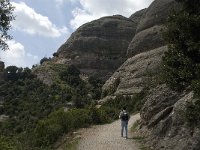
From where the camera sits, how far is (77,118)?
97.3ft

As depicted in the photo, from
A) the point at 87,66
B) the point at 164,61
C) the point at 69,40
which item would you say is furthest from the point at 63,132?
the point at 69,40

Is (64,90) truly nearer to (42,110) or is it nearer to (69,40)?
(42,110)

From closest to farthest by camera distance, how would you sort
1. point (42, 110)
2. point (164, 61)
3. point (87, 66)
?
point (164, 61) → point (42, 110) → point (87, 66)

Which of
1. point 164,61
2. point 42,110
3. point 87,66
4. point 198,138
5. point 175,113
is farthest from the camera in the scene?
point 87,66

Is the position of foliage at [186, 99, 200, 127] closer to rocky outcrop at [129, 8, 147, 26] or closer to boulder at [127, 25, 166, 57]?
boulder at [127, 25, 166, 57]

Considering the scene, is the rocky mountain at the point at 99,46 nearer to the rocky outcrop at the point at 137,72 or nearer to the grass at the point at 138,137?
the rocky outcrop at the point at 137,72

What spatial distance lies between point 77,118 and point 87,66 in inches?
1802

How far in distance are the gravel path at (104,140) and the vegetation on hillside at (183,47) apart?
12.7 feet

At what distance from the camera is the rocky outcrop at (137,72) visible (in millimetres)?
47244

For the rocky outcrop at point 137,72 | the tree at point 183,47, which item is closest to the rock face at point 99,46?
the rocky outcrop at point 137,72

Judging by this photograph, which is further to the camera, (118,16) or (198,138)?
(118,16)

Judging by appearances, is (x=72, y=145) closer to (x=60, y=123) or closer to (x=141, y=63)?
(x=60, y=123)

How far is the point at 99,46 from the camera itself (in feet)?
260

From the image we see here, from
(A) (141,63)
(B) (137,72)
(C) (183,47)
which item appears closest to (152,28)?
(A) (141,63)
